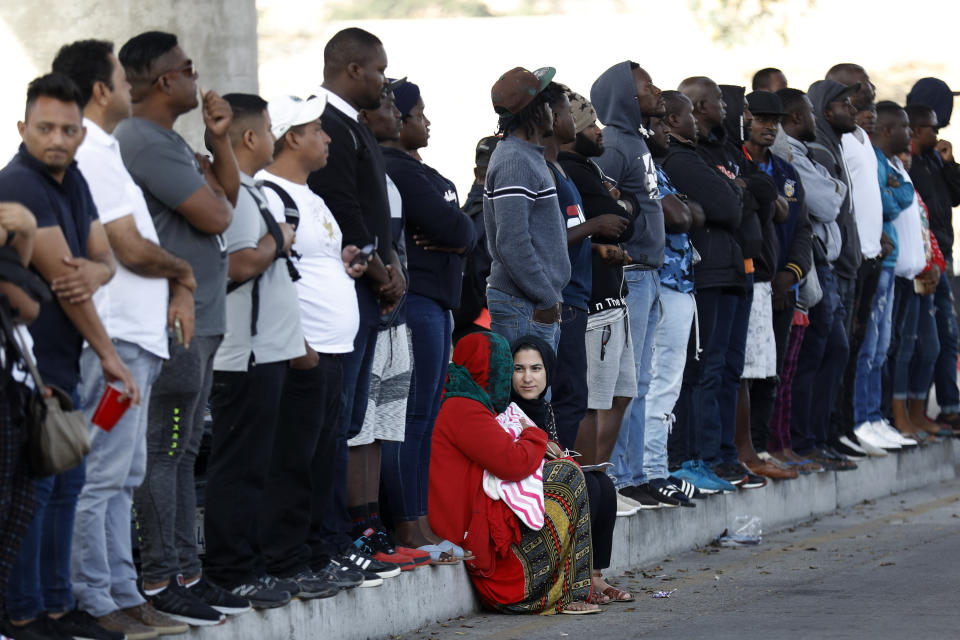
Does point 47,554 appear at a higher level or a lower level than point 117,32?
lower

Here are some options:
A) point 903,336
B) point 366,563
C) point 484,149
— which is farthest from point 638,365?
point 903,336

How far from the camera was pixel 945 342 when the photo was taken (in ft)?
51.1

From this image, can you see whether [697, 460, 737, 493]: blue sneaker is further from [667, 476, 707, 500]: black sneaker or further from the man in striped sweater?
the man in striped sweater

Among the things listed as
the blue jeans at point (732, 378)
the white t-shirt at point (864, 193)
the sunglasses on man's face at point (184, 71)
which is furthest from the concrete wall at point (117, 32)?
the sunglasses on man's face at point (184, 71)

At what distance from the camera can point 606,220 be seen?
925 centimetres

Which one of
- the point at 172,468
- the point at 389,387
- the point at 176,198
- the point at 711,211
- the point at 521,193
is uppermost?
the point at 711,211

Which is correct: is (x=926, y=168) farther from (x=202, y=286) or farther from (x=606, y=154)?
(x=202, y=286)

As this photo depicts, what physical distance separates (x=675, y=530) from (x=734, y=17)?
101 ft

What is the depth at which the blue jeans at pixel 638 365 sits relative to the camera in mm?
9953

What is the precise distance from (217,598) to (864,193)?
8.27 metres

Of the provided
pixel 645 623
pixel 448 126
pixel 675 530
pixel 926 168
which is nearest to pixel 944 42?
pixel 448 126

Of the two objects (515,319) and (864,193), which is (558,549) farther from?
(864,193)

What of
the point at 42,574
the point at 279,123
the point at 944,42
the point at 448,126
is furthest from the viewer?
the point at 944,42

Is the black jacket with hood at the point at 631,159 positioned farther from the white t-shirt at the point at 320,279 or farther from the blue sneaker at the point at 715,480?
the white t-shirt at the point at 320,279
